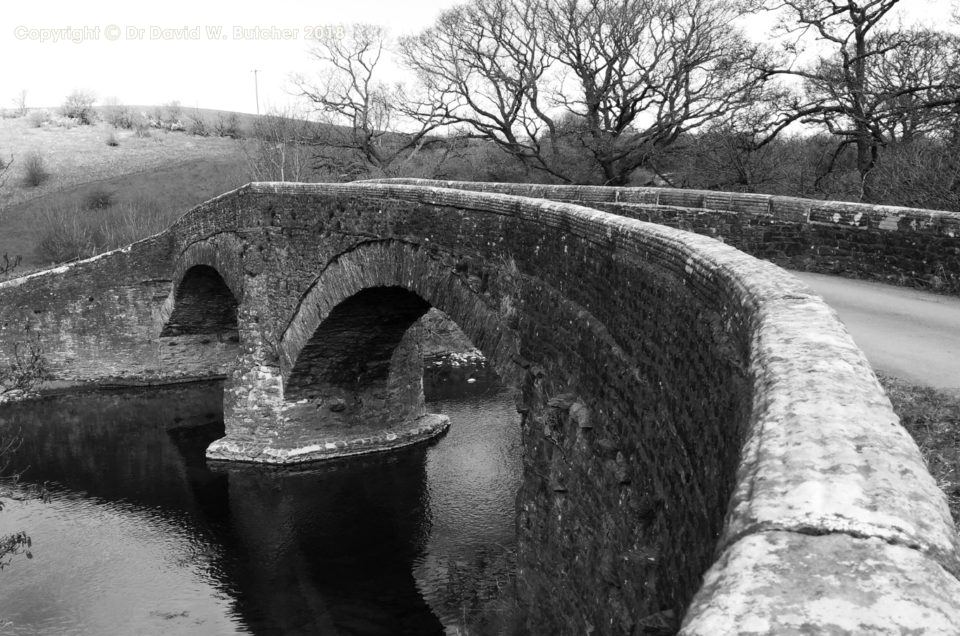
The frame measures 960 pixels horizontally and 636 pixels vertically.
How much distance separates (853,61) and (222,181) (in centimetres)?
2999

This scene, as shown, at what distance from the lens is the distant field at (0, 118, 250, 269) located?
3478 centimetres

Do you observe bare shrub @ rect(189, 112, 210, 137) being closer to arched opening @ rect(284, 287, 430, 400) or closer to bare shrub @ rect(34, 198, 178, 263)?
bare shrub @ rect(34, 198, 178, 263)

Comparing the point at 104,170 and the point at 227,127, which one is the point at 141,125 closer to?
the point at 227,127

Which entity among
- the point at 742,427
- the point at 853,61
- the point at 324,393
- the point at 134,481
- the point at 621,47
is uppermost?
the point at 621,47

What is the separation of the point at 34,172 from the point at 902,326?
42.2 meters

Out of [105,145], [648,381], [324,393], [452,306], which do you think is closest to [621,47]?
[324,393]

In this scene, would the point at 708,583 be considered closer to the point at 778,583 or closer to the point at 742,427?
the point at 778,583

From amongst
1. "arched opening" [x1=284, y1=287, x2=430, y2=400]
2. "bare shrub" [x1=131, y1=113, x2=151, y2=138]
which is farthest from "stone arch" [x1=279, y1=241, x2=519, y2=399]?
"bare shrub" [x1=131, y1=113, x2=151, y2=138]

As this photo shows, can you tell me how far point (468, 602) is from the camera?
11.2 meters

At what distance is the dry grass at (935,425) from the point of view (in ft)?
14.4

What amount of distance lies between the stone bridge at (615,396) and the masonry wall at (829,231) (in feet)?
3.60

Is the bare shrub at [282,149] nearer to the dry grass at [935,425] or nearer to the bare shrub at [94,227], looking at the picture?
the bare shrub at [94,227]

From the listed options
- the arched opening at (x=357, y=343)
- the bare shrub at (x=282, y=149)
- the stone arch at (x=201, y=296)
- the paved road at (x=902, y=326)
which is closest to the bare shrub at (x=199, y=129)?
the bare shrub at (x=282, y=149)

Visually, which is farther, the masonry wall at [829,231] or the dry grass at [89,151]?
the dry grass at [89,151]
